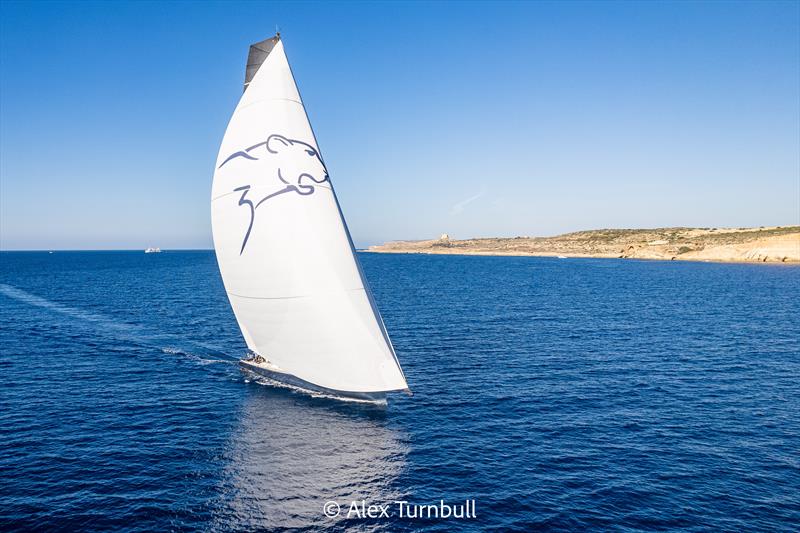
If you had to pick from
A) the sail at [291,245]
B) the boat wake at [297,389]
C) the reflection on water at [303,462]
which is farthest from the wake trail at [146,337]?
the reflection on water at [303,462]

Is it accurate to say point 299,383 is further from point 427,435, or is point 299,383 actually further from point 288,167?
point 288,167

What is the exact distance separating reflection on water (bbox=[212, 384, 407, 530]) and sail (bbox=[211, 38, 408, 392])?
2983 mm

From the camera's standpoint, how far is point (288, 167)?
34.7m

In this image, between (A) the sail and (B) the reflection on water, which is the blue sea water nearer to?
(B) the reflection on water

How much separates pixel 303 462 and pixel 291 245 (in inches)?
Answer: 574

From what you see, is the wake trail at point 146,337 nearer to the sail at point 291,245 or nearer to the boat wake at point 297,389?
the boat wake at point 297,389

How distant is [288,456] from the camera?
89.7ft

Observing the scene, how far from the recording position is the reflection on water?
22469mm

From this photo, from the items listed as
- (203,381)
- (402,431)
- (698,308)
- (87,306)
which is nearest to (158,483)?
(402,431)

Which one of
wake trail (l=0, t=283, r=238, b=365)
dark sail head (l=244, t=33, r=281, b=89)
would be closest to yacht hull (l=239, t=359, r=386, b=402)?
wake trail (l=0, t=283, r=238, b=365)

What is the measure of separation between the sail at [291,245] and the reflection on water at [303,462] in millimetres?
2983

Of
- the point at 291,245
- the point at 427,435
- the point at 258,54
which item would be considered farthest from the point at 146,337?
the point at 427,435

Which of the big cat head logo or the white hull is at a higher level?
the big cat head logo

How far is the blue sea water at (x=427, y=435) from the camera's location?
73.7ft
